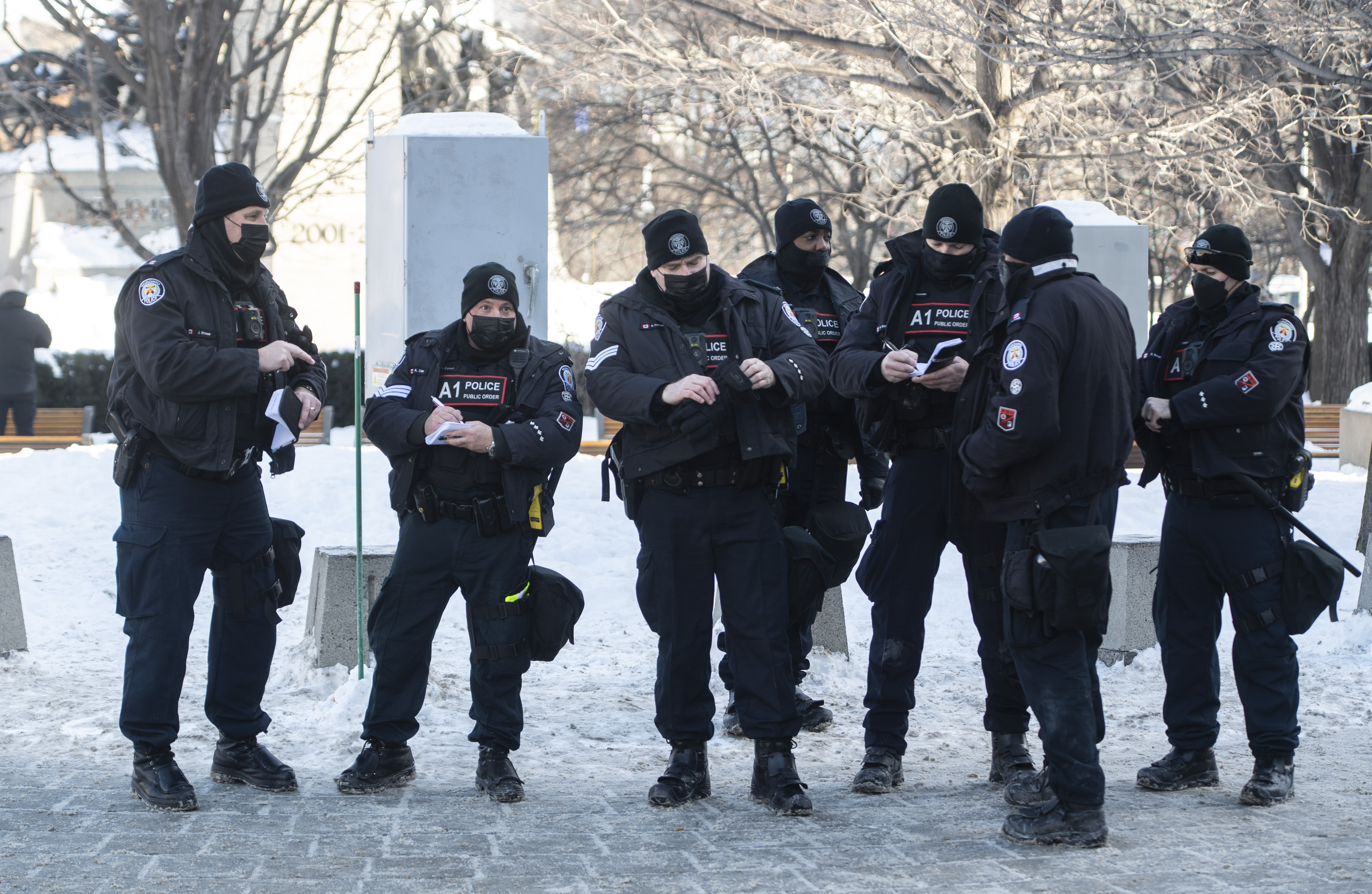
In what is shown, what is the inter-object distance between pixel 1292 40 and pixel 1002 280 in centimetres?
721

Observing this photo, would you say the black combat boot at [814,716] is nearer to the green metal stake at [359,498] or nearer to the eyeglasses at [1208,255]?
the green metal stake at [359,498]

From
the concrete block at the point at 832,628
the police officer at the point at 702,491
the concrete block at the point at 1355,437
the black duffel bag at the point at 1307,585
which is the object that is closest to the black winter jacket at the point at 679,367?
the police officer at the point at 702,491

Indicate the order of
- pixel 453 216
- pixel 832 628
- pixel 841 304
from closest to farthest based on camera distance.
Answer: pixel 841 304, pixel 832 628, pixel 453 216

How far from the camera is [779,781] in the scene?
4.84 metres

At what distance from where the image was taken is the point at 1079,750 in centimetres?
A: 441

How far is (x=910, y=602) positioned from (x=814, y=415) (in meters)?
1.00

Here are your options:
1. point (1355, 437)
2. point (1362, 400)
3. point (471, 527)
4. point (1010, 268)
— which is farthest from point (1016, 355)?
point (1362, 400)

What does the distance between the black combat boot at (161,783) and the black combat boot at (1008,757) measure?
9.69ft

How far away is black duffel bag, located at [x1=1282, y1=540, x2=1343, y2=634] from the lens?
4836 millimetres

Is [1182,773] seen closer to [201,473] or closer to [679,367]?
[679,367]

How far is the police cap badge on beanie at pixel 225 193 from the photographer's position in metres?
4.96

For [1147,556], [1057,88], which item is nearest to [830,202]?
[1057,88]

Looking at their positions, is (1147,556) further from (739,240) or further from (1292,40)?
(739,240)

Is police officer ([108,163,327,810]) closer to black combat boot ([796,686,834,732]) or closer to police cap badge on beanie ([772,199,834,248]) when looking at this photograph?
police cap badge on beanie ([772,199,834,248])
